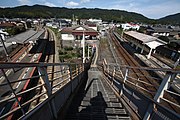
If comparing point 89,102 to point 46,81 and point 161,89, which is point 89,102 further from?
point 161,89

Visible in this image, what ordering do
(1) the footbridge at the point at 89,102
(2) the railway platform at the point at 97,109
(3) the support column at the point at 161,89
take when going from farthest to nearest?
(2) the railway platform at the point at 97,109 < (3) the support column at the point at 161,89 < (1) the footbridge at the point at 89,102

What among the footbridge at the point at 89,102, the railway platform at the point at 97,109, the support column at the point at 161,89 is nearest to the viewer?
the footbridge at the point at 89,102

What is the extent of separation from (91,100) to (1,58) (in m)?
15.0

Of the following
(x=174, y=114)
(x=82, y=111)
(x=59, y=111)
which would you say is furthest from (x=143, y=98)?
(x=59, y=111)

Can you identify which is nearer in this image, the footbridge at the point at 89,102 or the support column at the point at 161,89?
the footbridge at the point at 89,102

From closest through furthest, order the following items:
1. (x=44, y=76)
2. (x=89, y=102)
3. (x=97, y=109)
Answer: (x=44, y=76), (x=97, y=109), (x=89, y=102)

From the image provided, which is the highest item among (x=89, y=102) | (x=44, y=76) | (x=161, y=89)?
(x=44, y=76)

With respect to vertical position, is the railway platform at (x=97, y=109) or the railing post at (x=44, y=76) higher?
the railing post at (x=44, y=76)

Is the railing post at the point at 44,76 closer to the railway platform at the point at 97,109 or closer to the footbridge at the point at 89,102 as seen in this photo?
the footbridge at the point at 89,102

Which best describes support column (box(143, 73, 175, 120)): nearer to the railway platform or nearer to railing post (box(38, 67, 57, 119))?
the railway platform

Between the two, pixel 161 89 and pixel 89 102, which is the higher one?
pixel 161 89

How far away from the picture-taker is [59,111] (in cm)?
254

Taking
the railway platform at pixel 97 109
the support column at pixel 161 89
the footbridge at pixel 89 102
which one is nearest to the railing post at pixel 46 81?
the footbridge at pixel 89 102

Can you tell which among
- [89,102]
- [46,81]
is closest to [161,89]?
[46,81]
